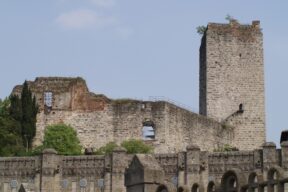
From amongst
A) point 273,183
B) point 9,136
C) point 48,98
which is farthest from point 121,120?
point 273,183

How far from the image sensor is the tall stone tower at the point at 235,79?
3172 inches

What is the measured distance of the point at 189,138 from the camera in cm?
7425

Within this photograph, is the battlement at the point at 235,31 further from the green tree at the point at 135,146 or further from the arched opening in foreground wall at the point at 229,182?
the arched opening in foreground wall at the point at 229,182

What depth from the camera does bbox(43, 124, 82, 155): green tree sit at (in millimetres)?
70750

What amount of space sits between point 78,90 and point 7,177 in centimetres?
1632

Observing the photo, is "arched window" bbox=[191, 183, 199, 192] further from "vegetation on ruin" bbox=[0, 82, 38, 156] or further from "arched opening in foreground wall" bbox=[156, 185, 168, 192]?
"vegetation on ruin" bbox=[0, 82, 38, 156]

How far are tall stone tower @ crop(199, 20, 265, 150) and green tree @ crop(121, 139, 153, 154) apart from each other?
11.0 meters

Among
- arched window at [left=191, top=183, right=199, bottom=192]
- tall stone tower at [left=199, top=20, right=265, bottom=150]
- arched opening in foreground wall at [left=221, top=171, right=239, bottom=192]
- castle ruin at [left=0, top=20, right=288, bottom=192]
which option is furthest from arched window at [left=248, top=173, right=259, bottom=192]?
tall stone tower at [left=199, top=20, right=265, bottom=150]

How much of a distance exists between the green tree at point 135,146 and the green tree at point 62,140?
3.79 metres

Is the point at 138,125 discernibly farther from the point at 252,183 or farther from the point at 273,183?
the point at 273,183

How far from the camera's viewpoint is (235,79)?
81.7 metres

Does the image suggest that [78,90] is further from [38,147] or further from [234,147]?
[234,147]

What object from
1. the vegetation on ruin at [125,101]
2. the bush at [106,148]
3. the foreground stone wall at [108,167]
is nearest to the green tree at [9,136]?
the foreground stone wall at [108,167]

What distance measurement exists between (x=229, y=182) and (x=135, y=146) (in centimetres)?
5386
